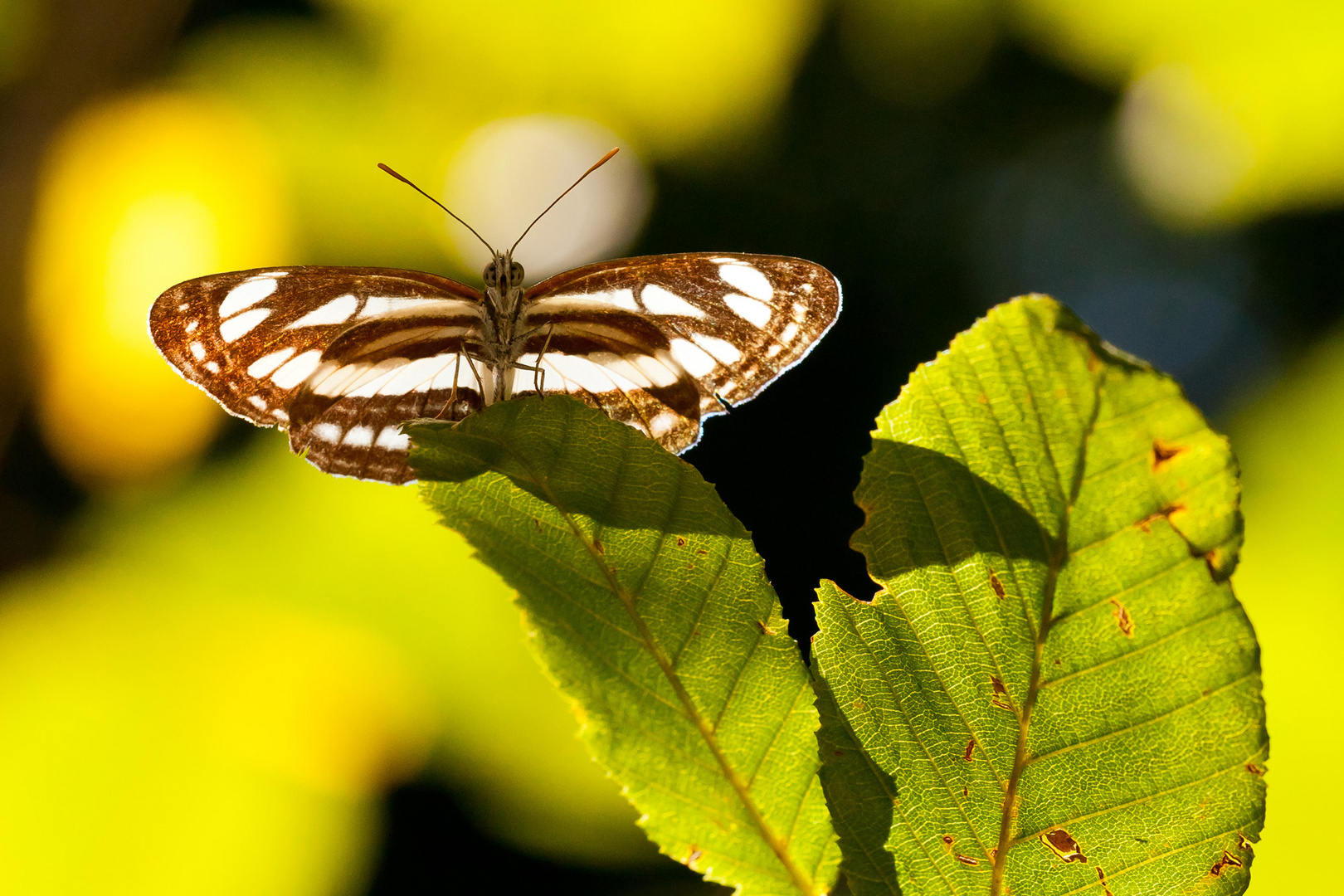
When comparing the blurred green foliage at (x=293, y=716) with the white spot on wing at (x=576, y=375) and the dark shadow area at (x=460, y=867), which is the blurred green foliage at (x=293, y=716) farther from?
the white spot on wing at (x=576, y=375)

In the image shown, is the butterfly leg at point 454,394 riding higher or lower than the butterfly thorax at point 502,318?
lower

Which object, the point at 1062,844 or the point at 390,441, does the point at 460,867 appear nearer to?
the point at 390,441

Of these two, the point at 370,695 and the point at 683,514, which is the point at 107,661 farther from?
the point at 683,514

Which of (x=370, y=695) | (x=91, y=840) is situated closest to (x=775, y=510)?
(x=370, y=695)

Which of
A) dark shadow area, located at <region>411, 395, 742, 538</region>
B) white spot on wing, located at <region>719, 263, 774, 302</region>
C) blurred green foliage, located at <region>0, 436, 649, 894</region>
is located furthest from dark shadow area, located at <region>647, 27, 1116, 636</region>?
dark shadow area, located at <region>411, 395, 742, 538</region>

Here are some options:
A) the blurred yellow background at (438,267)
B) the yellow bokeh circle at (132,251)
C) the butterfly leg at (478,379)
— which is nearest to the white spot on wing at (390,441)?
the butterfly leg at (478,379)

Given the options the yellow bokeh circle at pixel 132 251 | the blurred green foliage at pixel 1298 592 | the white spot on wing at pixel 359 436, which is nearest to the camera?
the white spot on wing at pixel 359 436
